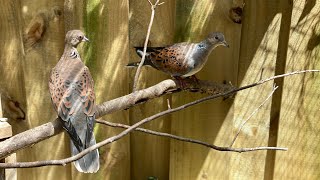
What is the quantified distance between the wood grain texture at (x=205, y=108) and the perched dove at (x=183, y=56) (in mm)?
146

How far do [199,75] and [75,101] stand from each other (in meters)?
0.69

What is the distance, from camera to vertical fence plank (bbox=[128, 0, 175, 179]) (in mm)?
1936

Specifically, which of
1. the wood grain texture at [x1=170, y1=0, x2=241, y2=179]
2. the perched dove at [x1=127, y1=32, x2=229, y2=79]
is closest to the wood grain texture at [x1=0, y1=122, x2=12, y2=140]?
the perched dove at [x1=127, y1=32, x2=229, y2=79]

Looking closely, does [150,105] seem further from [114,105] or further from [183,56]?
[114,105]

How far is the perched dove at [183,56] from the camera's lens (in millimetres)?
1773

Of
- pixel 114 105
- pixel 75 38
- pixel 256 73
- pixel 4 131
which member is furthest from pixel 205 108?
pixel 4 131

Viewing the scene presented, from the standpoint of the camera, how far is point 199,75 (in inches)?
78.5

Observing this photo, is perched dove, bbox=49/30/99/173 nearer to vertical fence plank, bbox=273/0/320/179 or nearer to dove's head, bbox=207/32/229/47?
dove's head, bbox=207/32/229/47

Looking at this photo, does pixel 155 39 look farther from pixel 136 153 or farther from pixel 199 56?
pixel 136 153

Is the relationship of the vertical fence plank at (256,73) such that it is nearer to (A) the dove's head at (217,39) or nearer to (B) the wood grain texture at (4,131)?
(A) the dove's head at (217,39)

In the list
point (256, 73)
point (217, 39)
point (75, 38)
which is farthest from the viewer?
point (256, 73)

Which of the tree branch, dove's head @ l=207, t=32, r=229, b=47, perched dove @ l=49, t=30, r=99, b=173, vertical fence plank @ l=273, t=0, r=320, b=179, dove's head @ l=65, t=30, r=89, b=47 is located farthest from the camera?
vertical fence plank @ l=273, t=0, r=320, b=179

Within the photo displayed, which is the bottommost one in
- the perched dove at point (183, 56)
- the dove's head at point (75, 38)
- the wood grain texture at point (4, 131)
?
the wood grain texture at point (4, 131)

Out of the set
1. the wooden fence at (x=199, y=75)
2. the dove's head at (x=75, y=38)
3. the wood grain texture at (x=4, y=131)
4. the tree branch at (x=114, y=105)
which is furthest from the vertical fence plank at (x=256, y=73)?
the wood grain texture at (x=4, y=131)
